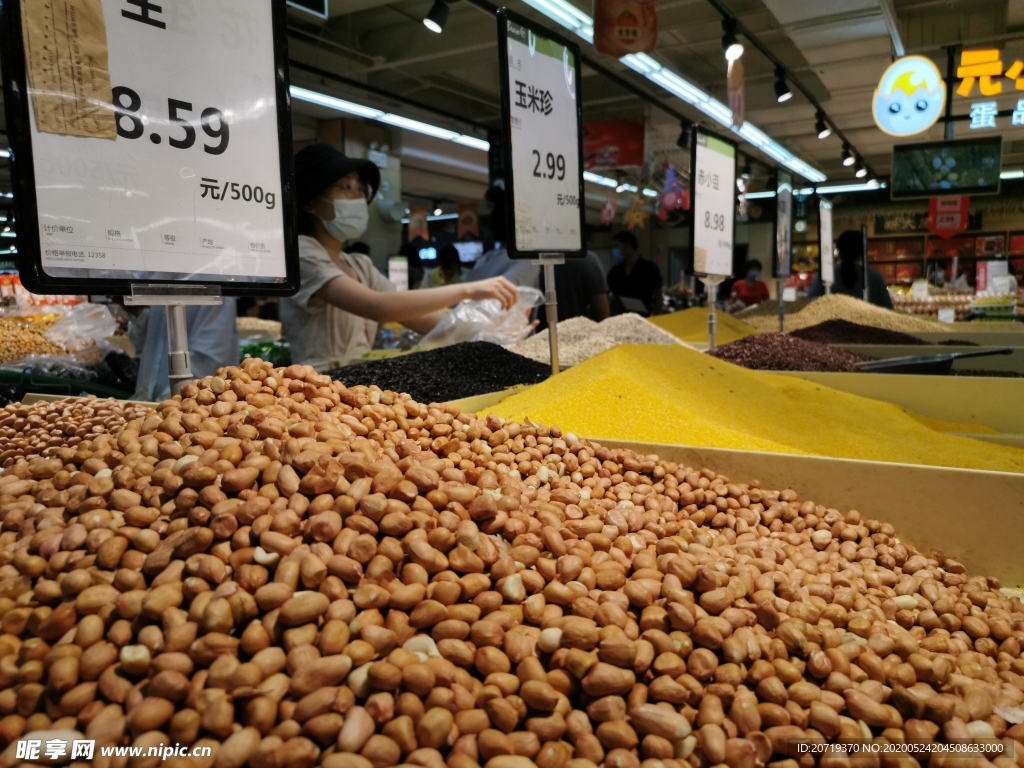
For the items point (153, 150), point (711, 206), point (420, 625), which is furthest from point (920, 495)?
point (711, 206)

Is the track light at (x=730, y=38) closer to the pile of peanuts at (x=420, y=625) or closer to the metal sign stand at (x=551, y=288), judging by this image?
the metal sign stand at (x=551, y=288)

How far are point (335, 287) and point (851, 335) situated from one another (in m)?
2.67

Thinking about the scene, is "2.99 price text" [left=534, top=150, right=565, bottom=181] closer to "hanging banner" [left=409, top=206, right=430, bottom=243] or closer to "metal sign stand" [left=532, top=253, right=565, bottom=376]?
"metal sign stand" [left=532, top=253, right=565, bottom=376]

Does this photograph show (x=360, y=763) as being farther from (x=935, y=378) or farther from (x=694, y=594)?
(x=935, y=378)

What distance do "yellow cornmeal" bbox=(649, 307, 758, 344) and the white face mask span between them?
1.85 m

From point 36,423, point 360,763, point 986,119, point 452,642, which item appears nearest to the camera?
point 360,763

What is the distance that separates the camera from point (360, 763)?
0.57m

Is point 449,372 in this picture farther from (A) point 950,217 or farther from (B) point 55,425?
(A) point 950,217

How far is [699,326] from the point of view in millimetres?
4176

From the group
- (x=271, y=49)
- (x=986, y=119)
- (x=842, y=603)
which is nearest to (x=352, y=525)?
(x=842, y=603)

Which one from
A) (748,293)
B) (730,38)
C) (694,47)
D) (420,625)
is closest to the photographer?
(420,625)

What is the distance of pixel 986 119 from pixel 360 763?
8.66 metres

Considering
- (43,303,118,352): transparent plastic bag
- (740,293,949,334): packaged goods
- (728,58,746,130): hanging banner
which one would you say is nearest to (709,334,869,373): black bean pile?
(740,293,949,334): packaged goods

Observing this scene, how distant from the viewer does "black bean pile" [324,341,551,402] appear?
184 centimetres
